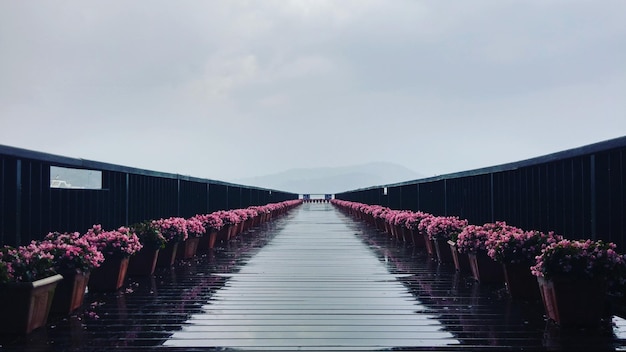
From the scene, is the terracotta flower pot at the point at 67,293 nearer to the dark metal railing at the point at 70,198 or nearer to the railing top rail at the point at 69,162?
the dark metal railing at the point at 70,198

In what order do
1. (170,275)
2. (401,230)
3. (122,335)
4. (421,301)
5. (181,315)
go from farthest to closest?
(401,230), (170,275), (421,301), (181,315), (122,335)

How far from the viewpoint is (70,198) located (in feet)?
25.5

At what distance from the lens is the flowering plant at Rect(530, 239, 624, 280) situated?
5168 millimetres

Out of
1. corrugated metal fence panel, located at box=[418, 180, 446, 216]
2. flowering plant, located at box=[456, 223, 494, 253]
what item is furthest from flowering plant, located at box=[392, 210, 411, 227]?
flowering plant, located at box=[456, 223, 494, 253]

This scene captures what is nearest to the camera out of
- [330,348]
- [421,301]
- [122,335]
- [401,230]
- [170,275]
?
[330,348]

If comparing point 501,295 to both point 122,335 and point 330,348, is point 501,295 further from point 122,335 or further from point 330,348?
point 122,335

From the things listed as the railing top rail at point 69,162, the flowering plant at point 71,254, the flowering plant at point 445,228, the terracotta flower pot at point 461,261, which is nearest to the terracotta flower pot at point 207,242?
the railing top rail at point 69,162

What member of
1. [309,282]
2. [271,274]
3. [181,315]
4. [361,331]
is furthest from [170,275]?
[361,331]

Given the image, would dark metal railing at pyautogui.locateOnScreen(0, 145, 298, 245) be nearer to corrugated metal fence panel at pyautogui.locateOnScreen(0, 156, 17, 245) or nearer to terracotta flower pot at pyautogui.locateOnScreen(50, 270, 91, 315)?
corrugated metal fence panel at pyautogui.locateOnScreen(0, 156, 17, 245)

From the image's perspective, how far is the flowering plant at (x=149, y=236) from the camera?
859 centimetres

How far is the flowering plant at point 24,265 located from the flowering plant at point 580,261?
4500mm

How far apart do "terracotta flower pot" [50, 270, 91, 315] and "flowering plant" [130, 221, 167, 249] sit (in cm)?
247

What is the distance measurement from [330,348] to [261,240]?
1101cm

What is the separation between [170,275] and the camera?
8805 millimetres
